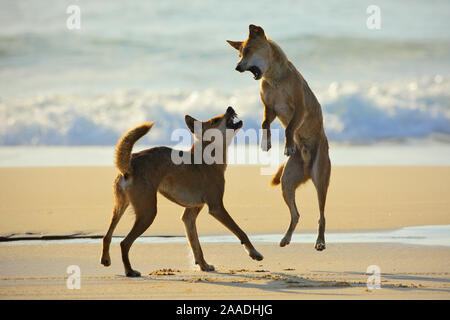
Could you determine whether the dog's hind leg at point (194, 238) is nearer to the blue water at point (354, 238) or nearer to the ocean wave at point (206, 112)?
the blue water at point (354, 238)

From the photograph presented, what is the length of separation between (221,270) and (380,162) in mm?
16233

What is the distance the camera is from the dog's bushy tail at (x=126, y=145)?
9008 millimetres

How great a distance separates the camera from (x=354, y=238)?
1213cm

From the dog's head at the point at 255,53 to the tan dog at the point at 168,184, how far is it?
2.18 ft

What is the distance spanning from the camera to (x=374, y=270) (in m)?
9.60

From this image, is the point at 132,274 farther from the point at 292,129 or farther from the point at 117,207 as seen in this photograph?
the point at 292,129

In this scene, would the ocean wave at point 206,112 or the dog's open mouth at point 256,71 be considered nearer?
the dog's open mouth at point 256,71

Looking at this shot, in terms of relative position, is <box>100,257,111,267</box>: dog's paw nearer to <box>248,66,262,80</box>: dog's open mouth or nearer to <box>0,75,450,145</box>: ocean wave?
<box>248,66,262,80</box>: dog's open mouth

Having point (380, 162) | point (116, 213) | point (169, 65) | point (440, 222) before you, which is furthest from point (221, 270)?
point (169, 65)

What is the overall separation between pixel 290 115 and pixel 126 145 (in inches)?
118

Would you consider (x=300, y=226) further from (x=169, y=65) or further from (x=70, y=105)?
(x=169, y=65)

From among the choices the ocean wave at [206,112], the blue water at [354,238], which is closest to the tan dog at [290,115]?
the blue water at [354,238]

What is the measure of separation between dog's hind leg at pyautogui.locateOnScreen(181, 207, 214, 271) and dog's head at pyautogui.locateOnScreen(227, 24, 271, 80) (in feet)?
6.79

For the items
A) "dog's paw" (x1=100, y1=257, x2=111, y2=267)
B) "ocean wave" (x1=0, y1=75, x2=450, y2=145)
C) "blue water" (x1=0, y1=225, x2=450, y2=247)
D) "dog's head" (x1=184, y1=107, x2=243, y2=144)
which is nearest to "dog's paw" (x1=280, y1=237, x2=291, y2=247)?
"blue water" (x1=0, y1=225, x2=450, y2=247)
